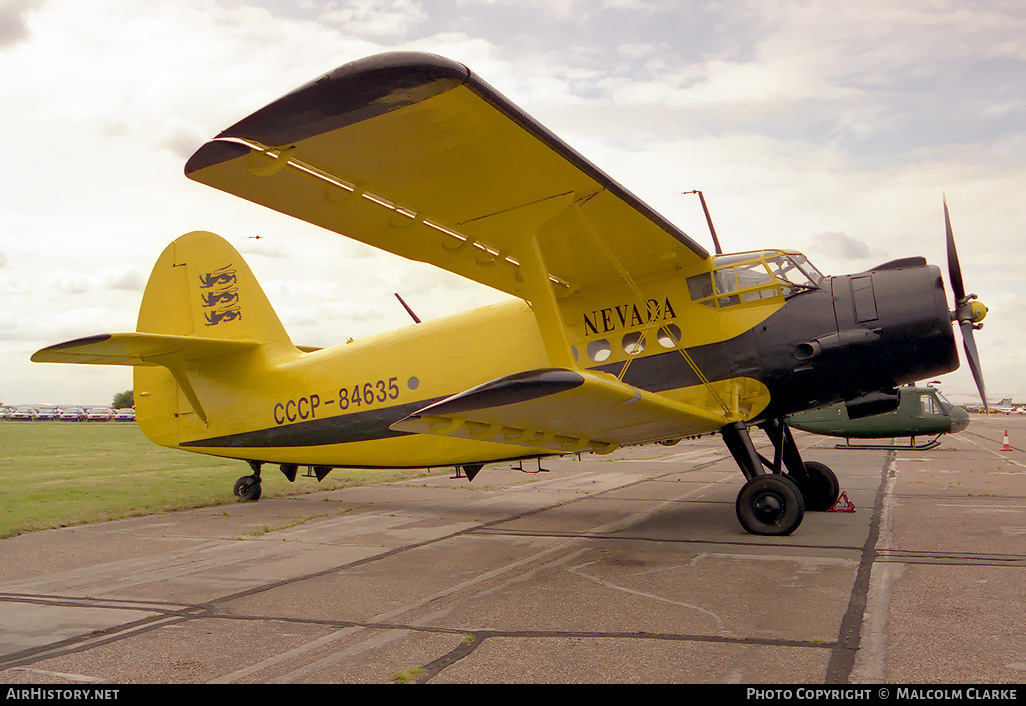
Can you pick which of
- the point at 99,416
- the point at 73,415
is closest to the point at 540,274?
the point at 99,416

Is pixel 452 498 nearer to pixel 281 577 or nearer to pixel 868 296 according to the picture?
pixel 281 577

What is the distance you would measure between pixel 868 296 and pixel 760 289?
1.00 meters

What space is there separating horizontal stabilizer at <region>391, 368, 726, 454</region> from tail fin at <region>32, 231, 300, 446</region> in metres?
4.72

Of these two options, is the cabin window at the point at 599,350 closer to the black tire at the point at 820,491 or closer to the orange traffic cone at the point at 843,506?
the black tire at the point at 820,491

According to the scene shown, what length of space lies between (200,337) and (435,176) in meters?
6.12

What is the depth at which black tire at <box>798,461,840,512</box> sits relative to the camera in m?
8.54

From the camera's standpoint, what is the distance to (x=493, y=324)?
8031 millimetres

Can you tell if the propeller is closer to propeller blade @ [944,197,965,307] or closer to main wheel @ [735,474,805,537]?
propeller blade @ [944,197,965,307]

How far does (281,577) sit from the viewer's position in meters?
5.60

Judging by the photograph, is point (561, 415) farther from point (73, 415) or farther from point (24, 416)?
point (24, 416)

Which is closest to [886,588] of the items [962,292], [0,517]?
[962,292]

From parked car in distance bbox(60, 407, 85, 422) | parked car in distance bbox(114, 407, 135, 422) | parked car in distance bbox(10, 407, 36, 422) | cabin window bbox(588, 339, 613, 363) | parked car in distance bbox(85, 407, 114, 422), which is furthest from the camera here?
parked car in distance bbox(60, 407, 85, 422)

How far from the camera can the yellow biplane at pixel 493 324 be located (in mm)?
4770

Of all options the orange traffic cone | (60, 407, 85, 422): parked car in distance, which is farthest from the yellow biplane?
(60, 407, 85, 422): parked car in distance
